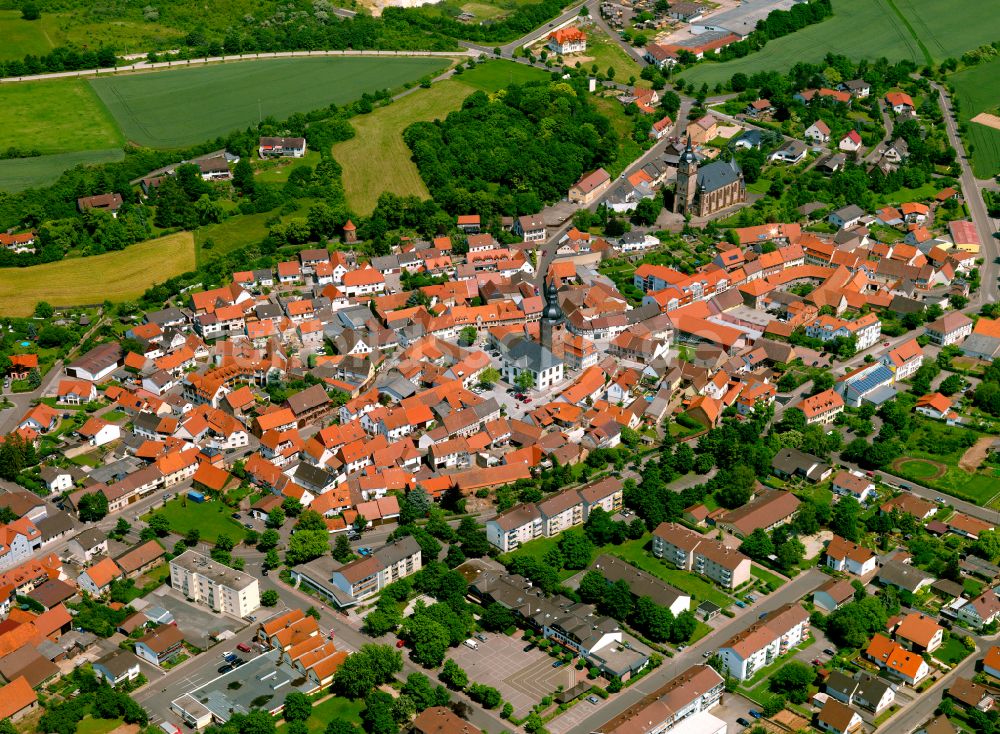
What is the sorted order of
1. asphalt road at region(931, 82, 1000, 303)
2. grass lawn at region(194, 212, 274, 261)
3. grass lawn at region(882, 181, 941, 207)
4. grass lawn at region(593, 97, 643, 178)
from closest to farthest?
asphalt road at region(931, 82, 1000, 303)
grass lawn at region(194, 212, 274, 261)
grass lawn at region(882, 181, 941, 207)
grass lawn at region(593, 97, 643, 178)

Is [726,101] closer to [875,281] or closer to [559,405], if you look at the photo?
[875,281]

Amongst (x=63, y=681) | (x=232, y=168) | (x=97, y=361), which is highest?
(x=232, y=168)

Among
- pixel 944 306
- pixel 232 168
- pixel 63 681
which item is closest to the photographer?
pixel 63 681

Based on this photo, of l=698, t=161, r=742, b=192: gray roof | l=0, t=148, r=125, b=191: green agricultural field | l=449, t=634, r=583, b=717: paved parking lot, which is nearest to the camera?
l=449, t=634, r=583, b=717: paved parking lot

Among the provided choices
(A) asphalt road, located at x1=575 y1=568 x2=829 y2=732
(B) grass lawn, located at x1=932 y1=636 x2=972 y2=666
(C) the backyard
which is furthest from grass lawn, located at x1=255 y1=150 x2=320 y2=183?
(B) grass lawn, located at x1=932 y1=636 x2=972 y2=666

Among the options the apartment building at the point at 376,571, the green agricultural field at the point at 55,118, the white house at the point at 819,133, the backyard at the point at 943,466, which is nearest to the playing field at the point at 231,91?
the green agricultural field at the point at 55,118

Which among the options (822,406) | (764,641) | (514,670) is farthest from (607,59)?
(514,670)

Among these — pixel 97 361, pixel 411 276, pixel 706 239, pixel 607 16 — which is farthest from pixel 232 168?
pixel 607 16

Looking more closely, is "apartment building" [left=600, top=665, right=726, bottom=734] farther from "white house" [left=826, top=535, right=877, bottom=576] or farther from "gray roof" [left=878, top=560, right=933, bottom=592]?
"gray roof" [left=878, top=560, right=933, bottom=592]
